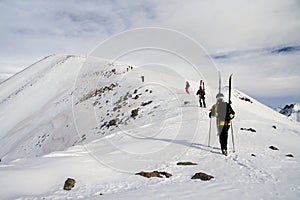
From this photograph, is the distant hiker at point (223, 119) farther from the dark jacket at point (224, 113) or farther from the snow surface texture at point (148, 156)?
the snow surface texture at point (148, 156)

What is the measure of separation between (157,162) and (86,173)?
9.27 feet

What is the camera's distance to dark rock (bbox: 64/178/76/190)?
823cm

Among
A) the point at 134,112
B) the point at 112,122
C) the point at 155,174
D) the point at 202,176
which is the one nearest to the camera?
the point at 202,176

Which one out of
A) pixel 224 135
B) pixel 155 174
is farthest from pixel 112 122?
pixel 155 174

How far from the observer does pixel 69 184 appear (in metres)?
8.34

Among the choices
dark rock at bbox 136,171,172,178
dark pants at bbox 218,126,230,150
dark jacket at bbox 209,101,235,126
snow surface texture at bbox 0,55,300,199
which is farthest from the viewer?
dark jacket at bbox 209,101,235,126

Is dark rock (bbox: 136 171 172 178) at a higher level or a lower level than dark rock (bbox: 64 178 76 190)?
higher

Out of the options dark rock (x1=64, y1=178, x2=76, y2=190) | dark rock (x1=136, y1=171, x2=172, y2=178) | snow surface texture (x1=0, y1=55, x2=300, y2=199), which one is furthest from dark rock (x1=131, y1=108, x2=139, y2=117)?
dark rock (x1=64, y1=178, x2=76, y2=190)

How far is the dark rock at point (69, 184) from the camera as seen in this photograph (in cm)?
823

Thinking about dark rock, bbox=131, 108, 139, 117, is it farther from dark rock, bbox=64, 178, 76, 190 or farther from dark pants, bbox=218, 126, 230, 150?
dark rock, bbox=64, 178, 76, 190

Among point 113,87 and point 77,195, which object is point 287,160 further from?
point 113,87

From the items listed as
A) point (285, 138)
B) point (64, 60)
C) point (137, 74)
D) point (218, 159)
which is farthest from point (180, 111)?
point (64, 60)

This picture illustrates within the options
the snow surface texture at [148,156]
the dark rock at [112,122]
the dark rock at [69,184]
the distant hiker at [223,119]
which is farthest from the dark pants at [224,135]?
the dark rock at [112,122]

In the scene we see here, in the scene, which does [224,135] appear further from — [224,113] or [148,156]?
[148,156]
